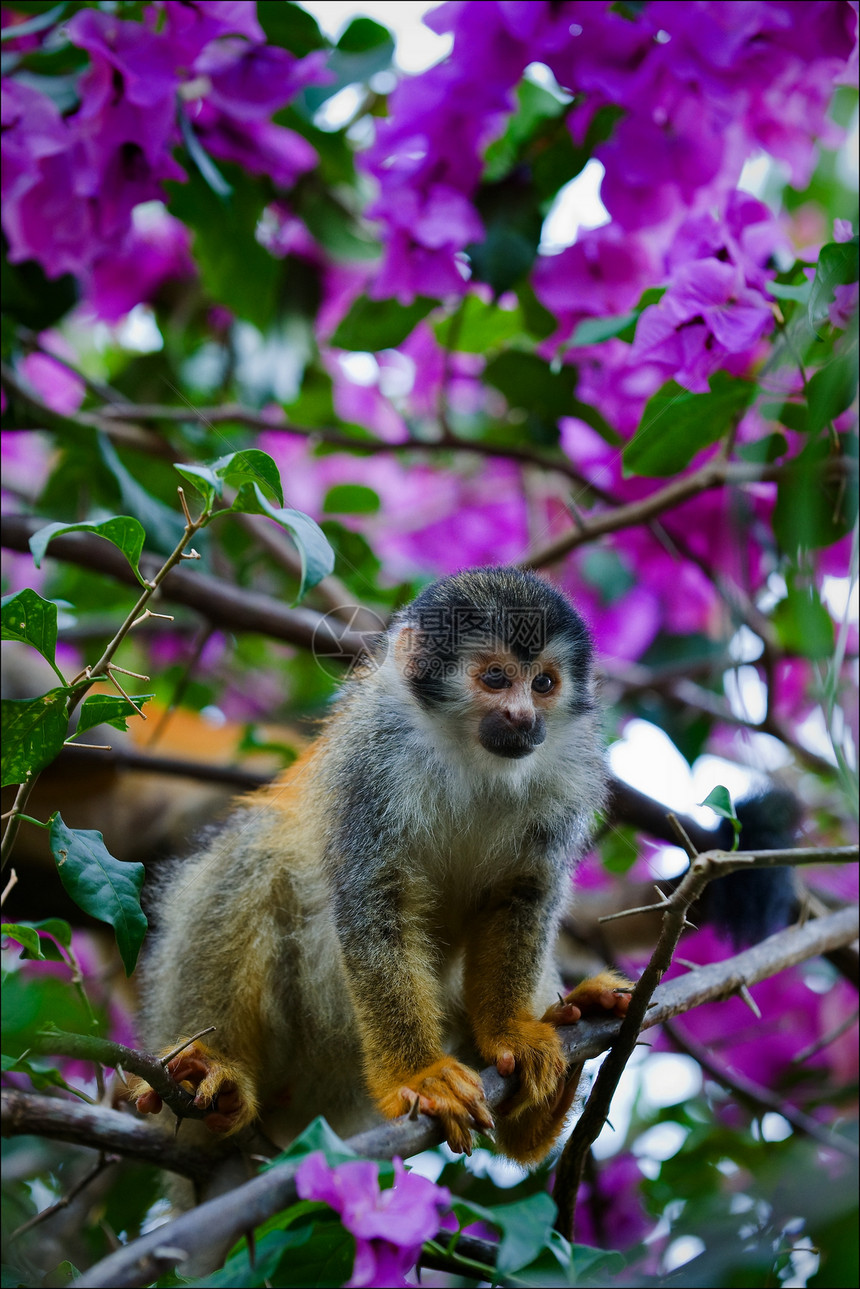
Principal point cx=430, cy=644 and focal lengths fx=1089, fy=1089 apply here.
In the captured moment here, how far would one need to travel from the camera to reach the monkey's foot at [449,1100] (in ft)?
5.20

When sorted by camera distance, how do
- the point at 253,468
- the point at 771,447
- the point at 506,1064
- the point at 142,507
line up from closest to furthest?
the point at 253,468
the point at 506,1064
the point at 771,447
the point at 142,507

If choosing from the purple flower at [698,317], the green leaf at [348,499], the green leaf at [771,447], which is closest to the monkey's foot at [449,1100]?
the green leaf at [771,447]

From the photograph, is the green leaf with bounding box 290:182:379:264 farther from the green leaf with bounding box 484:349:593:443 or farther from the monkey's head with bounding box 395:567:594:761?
the monkey's head with bounding box 395:567:594:761

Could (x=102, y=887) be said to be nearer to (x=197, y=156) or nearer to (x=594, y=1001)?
(x=594, y=1001)

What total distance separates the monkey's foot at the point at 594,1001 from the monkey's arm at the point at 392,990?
0.22 meters

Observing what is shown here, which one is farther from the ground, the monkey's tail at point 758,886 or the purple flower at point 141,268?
the purple flower at point 141,268

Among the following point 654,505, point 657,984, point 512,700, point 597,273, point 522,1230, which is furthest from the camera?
point 597,273

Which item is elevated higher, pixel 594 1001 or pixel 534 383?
pixel 534 383

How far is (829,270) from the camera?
1758 mm

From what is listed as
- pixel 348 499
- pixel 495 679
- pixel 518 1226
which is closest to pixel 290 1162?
pixel 518 1226

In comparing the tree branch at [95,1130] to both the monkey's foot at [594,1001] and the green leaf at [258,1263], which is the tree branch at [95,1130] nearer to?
the green leaf at [258,1263]

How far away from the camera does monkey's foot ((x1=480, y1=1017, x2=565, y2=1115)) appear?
5.99 ft

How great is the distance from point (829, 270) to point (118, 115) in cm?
158

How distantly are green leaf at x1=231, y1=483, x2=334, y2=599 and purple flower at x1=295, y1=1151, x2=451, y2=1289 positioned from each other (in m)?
0.61
